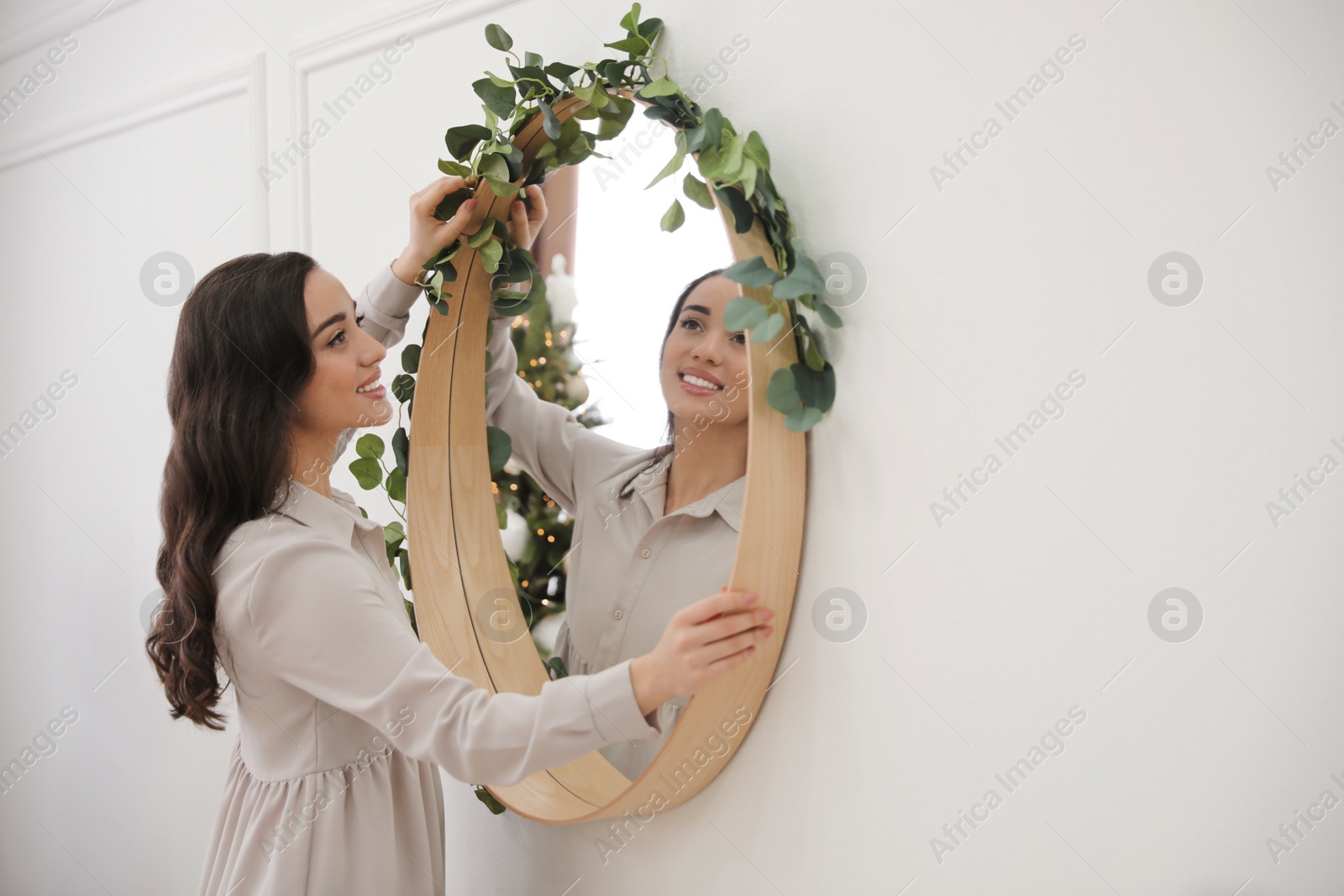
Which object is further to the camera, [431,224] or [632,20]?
[431,224]

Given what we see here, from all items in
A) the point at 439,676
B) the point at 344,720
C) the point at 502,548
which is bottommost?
the point at 344,720

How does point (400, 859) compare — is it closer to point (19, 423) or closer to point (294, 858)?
point (294, 858)

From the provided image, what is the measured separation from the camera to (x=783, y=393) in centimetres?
103

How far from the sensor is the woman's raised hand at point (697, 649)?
0.96m

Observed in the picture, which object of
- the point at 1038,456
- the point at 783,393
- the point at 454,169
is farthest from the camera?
the point at 454,169

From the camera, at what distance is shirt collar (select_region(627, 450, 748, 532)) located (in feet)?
3.59

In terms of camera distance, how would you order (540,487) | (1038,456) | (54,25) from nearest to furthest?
(1038,456)
(540,487)
(54,25)

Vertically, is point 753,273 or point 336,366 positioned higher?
point 753,273

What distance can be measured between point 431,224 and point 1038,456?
33.5 inches

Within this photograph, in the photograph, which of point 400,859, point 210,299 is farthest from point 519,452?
point 400,859

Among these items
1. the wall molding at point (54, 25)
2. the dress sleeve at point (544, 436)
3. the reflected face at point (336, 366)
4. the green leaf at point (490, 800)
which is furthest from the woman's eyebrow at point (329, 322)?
the wall molding at point (54, 25)

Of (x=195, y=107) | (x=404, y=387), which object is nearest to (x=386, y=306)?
(x=404, y=387)

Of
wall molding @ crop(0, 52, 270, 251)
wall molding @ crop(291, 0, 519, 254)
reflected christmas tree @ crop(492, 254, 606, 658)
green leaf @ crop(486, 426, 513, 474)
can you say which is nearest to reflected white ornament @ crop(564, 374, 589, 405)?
reflected christmas tree @ crop(492, 254, 606, 658)

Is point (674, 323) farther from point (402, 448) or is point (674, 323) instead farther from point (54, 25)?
point (54, 25)
